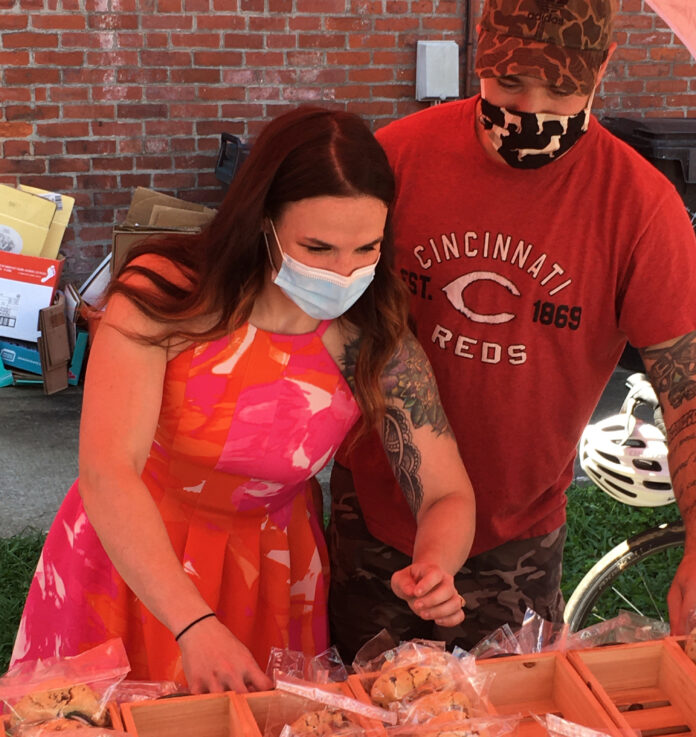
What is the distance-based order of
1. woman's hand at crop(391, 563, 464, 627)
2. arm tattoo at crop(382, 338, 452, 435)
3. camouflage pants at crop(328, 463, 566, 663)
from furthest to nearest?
camouflage pants at crop(328, 463, 566, 663)
arm tattoo at crop(382, 338, 452, 435)
woman's hand at crop(391, 563, 464, 627)

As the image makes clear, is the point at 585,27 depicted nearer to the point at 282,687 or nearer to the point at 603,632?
the point at 603,632

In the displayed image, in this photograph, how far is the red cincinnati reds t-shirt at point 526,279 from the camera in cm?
191

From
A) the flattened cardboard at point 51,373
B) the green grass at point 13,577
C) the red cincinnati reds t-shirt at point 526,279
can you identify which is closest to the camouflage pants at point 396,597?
the red cincinnati reds t-shirt at point 526,279

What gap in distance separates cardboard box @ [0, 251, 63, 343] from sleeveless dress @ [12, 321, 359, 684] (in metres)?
3.32

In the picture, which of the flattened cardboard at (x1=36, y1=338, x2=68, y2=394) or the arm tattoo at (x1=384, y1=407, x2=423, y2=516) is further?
the flattened cardboard at (x1=36, y1=338, x2=68, y2=394)

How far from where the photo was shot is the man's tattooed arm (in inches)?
72.0

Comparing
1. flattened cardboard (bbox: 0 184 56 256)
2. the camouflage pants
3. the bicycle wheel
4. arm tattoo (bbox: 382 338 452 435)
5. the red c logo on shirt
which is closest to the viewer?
arm tattoo (bbox: 382 338 452 435)

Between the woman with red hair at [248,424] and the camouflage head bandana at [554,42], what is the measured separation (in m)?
0.31

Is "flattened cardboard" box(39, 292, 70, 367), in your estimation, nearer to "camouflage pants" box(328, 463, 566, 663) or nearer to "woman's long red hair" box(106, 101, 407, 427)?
"camouflage pants" box(328, 463, 566, 663)

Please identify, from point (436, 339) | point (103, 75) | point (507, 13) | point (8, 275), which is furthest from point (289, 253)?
point (103, 75)

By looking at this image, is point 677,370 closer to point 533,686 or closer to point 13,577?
point 533,686

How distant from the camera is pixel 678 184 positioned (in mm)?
5039

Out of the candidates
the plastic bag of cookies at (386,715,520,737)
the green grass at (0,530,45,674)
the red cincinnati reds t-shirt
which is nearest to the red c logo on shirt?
the red cincinnati reds t-shirt

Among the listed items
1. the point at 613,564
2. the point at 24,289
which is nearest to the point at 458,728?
the point at 613,564
